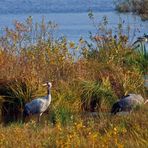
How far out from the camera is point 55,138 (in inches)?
365

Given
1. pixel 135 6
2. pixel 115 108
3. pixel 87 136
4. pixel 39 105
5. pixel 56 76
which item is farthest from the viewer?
pixel 135 6

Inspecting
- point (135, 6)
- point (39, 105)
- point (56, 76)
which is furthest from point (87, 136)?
point (135, 6)

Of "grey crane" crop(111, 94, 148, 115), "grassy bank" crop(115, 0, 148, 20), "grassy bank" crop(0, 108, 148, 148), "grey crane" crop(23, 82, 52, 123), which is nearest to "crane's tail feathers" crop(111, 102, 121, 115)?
"grey crane" crop(111, 94, 148, 115)

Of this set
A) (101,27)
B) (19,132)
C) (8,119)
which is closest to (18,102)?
(8,119)

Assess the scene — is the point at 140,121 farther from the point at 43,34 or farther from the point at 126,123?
the point at 43,34

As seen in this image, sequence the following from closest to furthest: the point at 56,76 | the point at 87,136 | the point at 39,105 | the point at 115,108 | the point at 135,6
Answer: the point at 87,136 → the point at 115,108 → the point at 39,105 → the point at 56,76 → the point at 135,6

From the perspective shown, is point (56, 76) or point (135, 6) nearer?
point (56, 76)

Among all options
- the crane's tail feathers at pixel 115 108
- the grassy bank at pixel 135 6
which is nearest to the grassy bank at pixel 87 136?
the crane's tail feathers at pixel 115 108

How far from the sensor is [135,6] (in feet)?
150

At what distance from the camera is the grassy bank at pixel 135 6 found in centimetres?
4372

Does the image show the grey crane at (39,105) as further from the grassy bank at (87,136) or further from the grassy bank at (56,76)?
the grassy bank at (87,136)

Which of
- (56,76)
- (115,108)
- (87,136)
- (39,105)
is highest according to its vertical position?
(56,76)

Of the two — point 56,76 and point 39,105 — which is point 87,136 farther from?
point 56,76

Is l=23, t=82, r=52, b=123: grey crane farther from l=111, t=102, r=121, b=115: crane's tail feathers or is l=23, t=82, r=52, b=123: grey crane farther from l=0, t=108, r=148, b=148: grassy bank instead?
l=0, t=108, r=148, b=148: grassy bank
